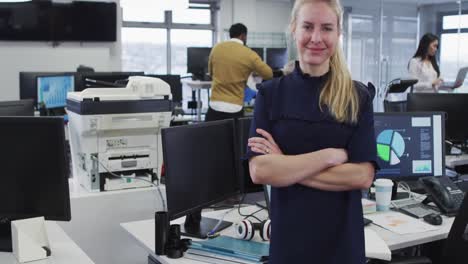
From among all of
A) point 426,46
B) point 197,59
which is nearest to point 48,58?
point 197,59

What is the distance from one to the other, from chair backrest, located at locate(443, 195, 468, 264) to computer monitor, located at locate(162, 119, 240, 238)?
0.91 m

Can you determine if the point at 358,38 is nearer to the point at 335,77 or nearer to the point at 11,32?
the point at 11,32

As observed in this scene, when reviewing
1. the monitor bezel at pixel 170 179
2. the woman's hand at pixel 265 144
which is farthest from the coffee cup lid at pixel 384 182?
the woman's hand at pixel 265 144

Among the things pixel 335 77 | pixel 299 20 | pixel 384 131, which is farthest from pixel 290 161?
pixel 384 131

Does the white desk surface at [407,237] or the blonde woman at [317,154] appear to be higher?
the blonde woman at [317,154]

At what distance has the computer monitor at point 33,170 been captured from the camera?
1.98 m

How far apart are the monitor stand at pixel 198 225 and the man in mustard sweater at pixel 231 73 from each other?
7.46 feet

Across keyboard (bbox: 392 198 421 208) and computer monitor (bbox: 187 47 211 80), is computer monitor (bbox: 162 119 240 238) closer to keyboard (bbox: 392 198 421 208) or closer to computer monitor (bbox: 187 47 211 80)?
keyboard (bbox: 392 198 421 208)

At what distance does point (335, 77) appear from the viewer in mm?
1693

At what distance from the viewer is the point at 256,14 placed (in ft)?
34.2

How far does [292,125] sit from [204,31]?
28.5ft

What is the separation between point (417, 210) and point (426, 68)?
3.44 metres

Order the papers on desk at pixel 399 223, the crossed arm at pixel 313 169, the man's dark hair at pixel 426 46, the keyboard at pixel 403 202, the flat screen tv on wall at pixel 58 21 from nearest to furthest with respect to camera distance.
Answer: the crossed arm at pixel 313 169
the papers on desk at pixel 399 223
the keyboard at pixel 403 202
the man's dark hair at pixel 426 46
the flat screen tv on wall at pixel 58 21

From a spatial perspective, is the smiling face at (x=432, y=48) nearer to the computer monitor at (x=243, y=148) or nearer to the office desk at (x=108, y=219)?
the computer monitor at (x=243, y=148)
